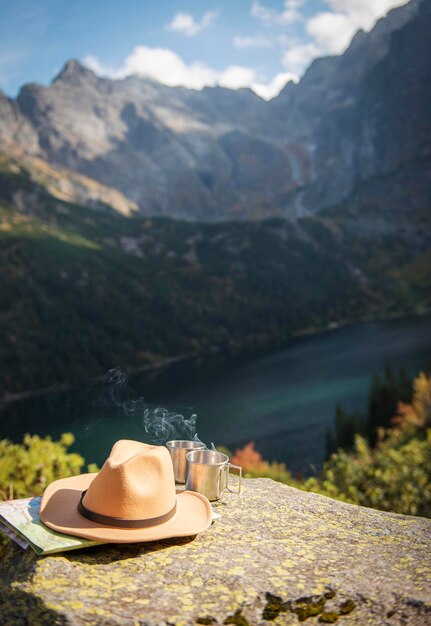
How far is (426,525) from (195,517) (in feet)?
A: 7.37

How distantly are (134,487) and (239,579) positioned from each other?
108cm

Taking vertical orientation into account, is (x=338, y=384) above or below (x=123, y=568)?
below

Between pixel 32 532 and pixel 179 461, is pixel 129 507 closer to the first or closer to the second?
pixel 32 532

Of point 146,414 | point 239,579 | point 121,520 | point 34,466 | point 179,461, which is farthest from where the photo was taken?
point 34,466

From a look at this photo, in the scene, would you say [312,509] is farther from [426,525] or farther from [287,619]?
[287,619]

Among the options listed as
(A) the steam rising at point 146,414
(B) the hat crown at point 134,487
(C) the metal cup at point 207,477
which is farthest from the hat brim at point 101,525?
(A) the steam rising at point 146,414

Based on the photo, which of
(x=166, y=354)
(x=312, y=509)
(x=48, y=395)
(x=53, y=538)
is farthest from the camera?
Answer: (x=166, y=354)

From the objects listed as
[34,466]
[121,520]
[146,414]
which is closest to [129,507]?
[121,520]

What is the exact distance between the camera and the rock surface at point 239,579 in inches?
129

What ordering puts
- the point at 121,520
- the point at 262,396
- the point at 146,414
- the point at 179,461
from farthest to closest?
the point at 262,396, the point at 146,414, the point at 179,461, the point at 121,520

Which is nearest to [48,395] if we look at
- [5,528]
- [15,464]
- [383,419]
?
[15,464]

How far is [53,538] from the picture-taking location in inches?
159

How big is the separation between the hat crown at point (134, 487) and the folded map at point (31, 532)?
299mm

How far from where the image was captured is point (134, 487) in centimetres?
414
